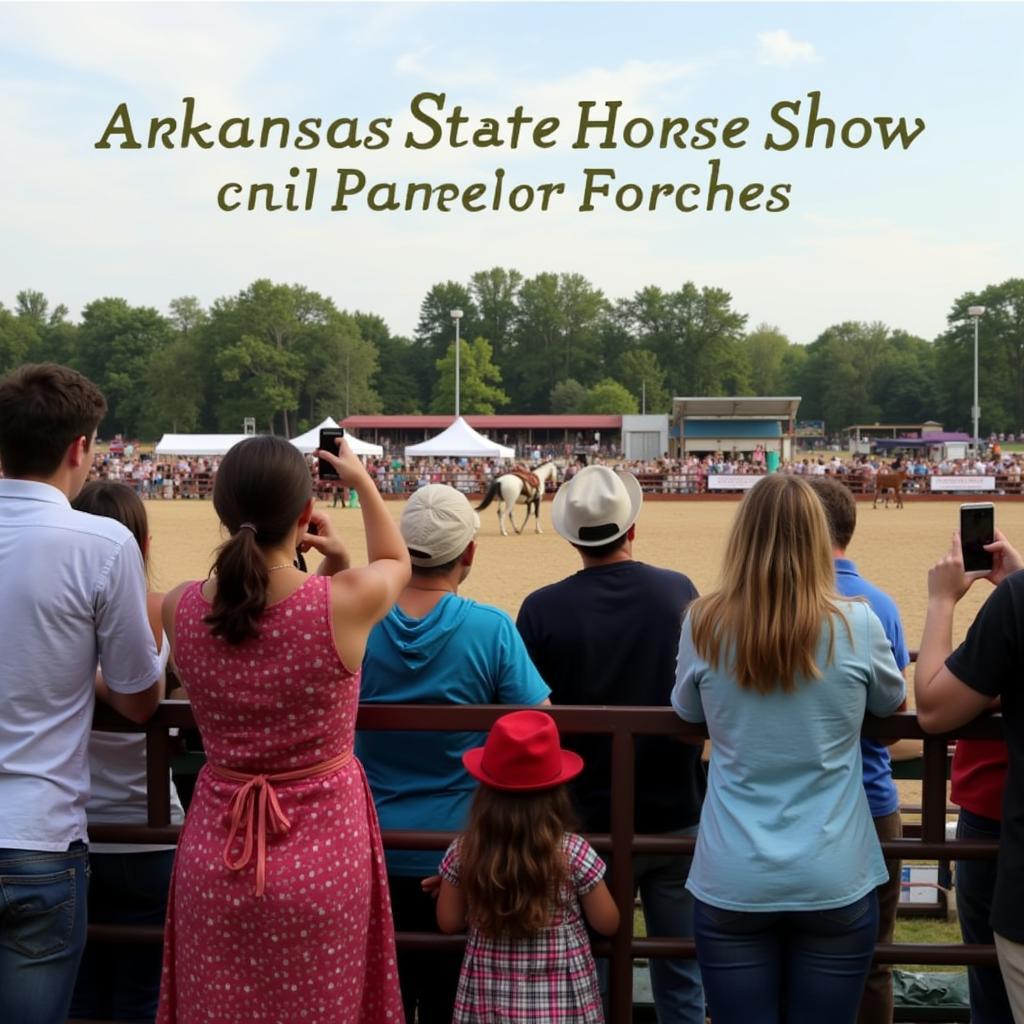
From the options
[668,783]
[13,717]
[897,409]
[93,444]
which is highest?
[897,409]

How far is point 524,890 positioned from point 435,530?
912 mm

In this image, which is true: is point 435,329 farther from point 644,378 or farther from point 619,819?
point 619,819

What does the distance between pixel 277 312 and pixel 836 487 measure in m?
94.5

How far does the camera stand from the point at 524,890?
2.25 m

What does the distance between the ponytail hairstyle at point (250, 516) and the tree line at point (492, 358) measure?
90813 millimetres

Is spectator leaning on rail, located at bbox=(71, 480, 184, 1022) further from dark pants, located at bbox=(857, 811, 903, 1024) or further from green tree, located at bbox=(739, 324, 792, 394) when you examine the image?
green tree, located at bbox=(739, 324, 792, 394)

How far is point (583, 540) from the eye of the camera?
304cm

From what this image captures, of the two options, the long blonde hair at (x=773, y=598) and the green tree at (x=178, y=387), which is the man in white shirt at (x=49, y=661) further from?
the green tree at (x=178, y=387)

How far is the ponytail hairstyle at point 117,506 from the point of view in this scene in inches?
111

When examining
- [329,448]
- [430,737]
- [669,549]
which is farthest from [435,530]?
[669,549]

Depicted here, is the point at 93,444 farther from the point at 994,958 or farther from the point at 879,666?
the point at 994,958

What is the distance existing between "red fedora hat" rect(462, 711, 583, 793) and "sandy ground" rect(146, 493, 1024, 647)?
Answer: 5.95 meters

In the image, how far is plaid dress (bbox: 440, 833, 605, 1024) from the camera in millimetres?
2299

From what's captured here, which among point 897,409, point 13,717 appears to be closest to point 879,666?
point 13,717
